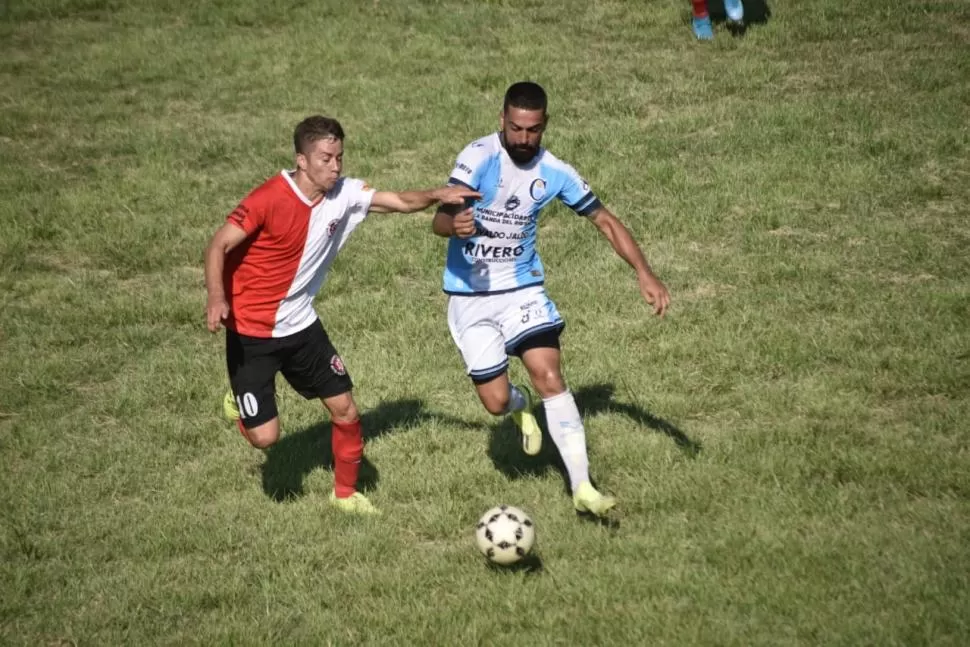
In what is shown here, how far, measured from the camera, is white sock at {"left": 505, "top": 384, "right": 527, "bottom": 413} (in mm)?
8367

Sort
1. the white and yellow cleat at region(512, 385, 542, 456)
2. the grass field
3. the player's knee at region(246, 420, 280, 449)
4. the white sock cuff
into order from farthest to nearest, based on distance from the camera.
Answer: the white and yellow cleat at region(512, 385, 542, 456) → the player's knee at region(246, 420, 280, 449) → the white sock cuff → the grass field

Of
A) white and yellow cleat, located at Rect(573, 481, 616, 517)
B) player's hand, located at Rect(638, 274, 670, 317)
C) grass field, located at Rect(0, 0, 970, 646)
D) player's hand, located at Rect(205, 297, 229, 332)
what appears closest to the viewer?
grass field, located at Rect(0, 0, 970, 646)

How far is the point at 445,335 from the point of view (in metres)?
10.7

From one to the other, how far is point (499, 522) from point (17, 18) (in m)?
16.2

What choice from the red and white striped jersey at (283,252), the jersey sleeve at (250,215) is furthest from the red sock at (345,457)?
the jersey sleeve at (250,215)

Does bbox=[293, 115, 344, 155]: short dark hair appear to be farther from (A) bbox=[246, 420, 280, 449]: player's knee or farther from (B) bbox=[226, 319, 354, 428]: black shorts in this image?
(A) bbox=[246, 420, 280, 449]: player's knee

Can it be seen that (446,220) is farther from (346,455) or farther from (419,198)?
(346,455)

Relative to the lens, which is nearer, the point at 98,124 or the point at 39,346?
the point at 39,346

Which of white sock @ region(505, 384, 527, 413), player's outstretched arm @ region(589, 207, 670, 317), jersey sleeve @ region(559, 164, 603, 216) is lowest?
white sock @ region(505, 384, 527, 413)

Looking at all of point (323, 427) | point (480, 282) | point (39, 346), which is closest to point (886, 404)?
point (480, 282)

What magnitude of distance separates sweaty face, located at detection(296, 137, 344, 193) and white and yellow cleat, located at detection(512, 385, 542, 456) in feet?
6.99

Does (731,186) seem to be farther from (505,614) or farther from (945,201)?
(505,614)

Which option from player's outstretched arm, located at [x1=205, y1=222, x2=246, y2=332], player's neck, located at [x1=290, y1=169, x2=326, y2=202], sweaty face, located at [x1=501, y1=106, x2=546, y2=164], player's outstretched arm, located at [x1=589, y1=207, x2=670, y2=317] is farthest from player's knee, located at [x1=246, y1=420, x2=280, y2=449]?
player's outstretched arm, located at [x1=589, y1=207, x2=670, y2=317]

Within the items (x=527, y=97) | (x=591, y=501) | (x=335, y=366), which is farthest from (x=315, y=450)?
(x=527, y=97)
